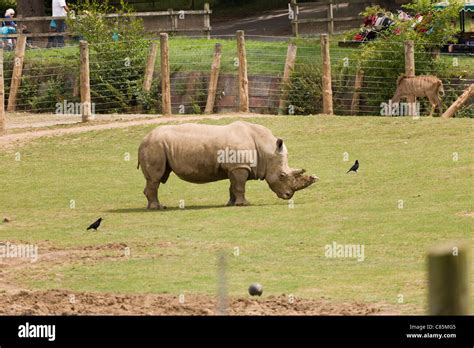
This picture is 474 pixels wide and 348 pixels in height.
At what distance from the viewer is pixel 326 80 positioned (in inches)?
1300

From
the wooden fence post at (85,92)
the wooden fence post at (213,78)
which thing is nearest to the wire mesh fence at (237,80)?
Answer: the wooden fence post at (213,78)

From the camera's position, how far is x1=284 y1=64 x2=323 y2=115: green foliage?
112 feet

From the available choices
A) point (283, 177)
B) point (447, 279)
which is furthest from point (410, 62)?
point (447, 279)

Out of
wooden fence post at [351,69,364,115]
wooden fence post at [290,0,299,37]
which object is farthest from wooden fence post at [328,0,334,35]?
wooden fence post at [351,69,364,115]

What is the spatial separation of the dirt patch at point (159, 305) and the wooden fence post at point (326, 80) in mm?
19068

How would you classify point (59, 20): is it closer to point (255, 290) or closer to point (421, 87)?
point (421, 87)

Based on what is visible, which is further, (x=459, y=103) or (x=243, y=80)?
(x=243, y=80)

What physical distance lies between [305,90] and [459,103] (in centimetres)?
418

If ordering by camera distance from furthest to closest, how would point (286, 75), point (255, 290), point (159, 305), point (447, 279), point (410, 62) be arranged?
point (286, 75) → point (410, 62) → point (255, 290) → point (159, 305) → point (447, 279)

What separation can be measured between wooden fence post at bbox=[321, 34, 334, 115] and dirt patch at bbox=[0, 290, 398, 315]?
19.1 meters

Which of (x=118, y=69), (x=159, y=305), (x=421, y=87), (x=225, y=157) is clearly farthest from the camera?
(x=118, y=69)

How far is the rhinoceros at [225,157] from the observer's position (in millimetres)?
21031

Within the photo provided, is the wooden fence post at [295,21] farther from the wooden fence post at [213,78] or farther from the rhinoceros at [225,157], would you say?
the rhinoceros at [225,157]
